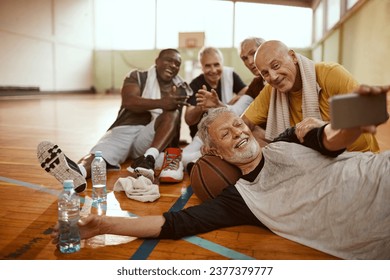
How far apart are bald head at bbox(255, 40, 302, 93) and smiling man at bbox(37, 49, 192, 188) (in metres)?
1.06

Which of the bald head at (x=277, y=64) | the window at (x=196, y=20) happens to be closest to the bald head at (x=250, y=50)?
the bald head at (x=277, y=64)

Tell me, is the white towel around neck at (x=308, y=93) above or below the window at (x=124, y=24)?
below

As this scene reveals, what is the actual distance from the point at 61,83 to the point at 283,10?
26.8 feet

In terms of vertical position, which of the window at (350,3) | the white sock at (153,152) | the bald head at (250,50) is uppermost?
the window at (350,3)

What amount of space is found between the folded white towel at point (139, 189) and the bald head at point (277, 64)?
102 centimetres

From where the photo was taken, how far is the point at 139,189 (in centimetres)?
245

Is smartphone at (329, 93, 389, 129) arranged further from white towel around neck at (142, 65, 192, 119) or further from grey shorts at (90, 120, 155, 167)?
white towel around neck at (142, 65, 192, 119)

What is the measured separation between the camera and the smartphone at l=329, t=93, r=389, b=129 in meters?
1.16

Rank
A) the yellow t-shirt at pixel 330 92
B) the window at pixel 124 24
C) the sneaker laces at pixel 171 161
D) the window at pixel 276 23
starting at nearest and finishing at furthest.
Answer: the yellow t-shirt at pixel 330 92 → the sneaker laces at pixel 171 161 → the window at pixel 276 23 → the window at pixel 124 24

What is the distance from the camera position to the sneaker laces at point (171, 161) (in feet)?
9.44

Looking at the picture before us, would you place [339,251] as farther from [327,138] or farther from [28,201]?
[28,201]

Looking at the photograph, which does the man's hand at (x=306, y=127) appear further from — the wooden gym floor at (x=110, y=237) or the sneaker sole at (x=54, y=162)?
the sneaker sole at (x=54, y=162)

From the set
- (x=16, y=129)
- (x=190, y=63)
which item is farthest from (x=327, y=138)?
(x=190, y=63)

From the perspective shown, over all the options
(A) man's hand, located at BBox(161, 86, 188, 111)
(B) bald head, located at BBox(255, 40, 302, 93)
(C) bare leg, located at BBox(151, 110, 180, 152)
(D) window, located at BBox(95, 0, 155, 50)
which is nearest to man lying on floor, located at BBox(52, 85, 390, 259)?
(B) bald head, located at BBox(255, 40, 302, 93)
